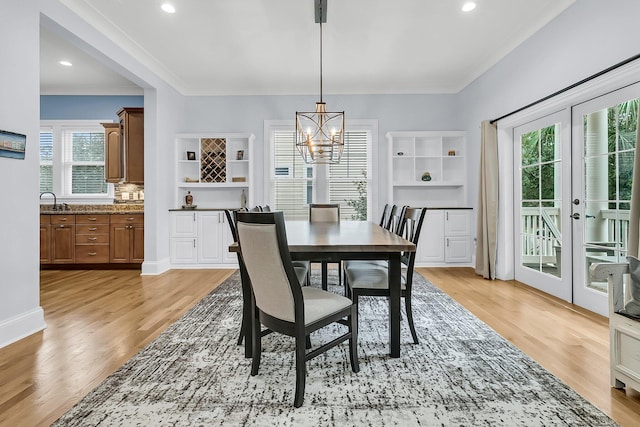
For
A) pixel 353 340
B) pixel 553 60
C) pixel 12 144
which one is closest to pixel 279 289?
pixel 353 340

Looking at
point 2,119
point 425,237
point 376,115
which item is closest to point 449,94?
point 376,115

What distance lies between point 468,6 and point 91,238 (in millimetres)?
5642

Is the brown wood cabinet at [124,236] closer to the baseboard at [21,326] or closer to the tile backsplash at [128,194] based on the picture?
the tile backsplash at [128,194]

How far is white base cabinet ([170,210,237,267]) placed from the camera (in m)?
5.30

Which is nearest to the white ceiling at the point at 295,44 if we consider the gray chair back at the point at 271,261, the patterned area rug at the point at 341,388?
the gray chair back at the point at 271,261

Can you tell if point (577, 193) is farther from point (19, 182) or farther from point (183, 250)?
point (183, 250)

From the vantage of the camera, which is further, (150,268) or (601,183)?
(150,268)

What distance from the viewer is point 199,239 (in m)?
5.32

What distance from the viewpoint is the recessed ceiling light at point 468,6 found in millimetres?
3254

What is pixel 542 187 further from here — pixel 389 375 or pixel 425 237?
pixel 389 375

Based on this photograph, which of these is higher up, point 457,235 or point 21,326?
point 457,235

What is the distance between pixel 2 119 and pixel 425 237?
4912mm

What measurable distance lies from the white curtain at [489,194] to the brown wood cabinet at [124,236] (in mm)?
4832

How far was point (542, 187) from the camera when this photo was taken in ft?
12.6
